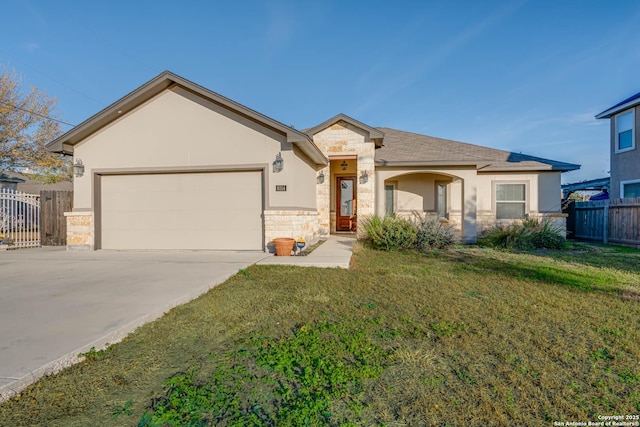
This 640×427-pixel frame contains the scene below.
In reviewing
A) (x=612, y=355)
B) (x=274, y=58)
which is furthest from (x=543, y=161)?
(x=274, y=58)

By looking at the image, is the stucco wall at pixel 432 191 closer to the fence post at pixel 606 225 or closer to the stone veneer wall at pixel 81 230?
the fence post at pixel 606 225

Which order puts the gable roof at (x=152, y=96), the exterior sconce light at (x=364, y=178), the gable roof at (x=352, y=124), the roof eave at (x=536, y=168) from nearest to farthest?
1. the gable roof at (x=152, y=96)
2. the gable roof at (x=352, y=124)
3. the exterior sconce light at (x=364, y=178)
4. the roof eave at (x=536, y=168)

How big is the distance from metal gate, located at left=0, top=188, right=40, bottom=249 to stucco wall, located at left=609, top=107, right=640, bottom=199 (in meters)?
21.9

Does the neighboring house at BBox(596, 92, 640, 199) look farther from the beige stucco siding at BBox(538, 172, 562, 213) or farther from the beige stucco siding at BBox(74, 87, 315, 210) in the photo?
the beige stucco siding at BBox(74, 87, 315, 210)

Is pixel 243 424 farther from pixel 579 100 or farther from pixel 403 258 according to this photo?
pixel 579 100

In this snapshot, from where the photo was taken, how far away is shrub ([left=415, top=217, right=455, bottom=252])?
9664 mm

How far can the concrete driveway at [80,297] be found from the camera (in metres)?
2.79

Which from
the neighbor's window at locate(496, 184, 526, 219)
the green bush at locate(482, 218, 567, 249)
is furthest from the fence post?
the green bush at locate(482, 218, 567, 249)

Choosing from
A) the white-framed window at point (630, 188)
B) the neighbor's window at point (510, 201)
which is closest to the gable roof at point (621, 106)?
the white-framed window at point (630, 188)

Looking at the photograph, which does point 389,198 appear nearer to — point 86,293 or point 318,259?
point 318,259

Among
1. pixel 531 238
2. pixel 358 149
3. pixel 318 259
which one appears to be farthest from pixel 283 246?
pixel 531 238

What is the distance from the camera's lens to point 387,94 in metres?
18.0

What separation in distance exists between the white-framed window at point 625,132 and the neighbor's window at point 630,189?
4.63 ft

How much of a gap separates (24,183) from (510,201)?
3154cm
